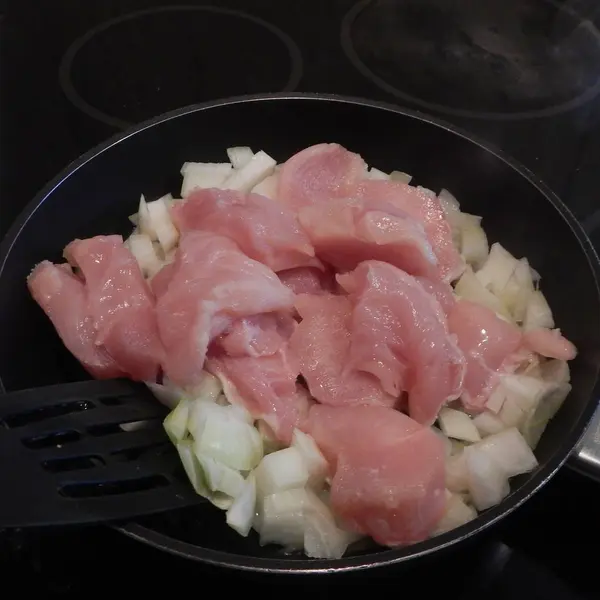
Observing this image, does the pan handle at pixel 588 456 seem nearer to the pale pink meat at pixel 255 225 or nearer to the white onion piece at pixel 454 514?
the white onion piece at pixel 454 514

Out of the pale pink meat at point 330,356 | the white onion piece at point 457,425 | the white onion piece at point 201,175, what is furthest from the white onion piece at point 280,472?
the white onion piece at point 201,175

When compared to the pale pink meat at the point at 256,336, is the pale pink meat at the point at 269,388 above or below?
below

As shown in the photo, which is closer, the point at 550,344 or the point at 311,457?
the point at 311,457

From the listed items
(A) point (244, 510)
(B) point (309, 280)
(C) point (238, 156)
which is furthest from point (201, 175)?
(A) point (244, 510)

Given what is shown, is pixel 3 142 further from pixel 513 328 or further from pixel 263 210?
pixel 513 328

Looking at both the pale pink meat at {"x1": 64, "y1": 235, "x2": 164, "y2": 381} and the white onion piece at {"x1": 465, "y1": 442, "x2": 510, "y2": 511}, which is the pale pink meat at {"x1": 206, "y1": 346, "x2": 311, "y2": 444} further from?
the white onion piece at {"x1": 465, "y1": 442, "x2": 510, "y2": 511}

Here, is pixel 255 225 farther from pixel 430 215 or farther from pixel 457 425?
pixel 457 425

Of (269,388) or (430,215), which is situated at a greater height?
(430,215)
